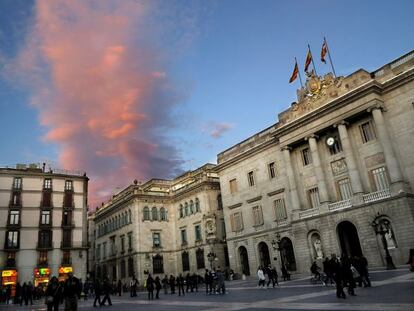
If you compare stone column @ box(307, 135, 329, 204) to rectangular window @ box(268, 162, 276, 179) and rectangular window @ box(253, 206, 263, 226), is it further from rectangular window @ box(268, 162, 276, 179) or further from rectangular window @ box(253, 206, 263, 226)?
rectangular window @ box(253, 206, 263, 226)

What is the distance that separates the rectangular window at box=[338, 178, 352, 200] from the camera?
1350 inches

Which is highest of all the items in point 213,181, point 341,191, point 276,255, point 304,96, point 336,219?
point 304,96

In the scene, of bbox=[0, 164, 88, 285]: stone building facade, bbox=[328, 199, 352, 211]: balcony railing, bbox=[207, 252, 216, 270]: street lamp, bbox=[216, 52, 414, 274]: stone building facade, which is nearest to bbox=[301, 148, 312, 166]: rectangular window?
bbox=[216, 52, 414, 274]: stone building facade

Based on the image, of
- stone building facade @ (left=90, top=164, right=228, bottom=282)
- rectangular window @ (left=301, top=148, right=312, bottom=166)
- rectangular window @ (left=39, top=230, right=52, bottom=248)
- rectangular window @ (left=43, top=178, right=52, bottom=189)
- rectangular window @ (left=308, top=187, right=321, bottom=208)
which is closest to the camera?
rectangular window @ (left=308, top=187, right=321, bottom=208)

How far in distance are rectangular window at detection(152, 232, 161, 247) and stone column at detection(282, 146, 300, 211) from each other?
27.1 metres

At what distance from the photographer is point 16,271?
4731 cm

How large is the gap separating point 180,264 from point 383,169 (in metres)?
36.5

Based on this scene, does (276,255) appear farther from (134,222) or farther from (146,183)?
(146,183)

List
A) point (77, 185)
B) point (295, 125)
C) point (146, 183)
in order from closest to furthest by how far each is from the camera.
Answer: point (295, 125)
point (77, 185)
point (146, 183)

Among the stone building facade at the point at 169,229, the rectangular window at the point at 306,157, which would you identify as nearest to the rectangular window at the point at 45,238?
the stone building facade at the point at 169,229

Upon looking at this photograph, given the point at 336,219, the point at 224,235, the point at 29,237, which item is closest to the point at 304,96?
the point at 336,219

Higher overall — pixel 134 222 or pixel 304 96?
pixel 304 96

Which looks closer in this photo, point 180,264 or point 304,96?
point 304,96

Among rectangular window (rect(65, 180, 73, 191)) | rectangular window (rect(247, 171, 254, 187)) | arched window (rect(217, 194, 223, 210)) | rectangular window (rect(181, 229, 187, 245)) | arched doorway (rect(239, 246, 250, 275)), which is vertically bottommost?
arched doorway (rect(239, 246, 250, 275))
